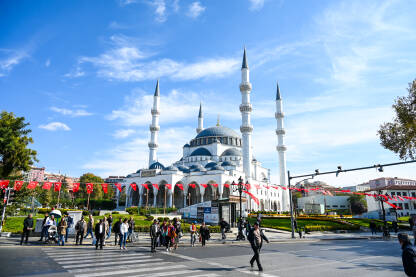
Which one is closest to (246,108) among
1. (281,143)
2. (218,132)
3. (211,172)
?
(281,143)

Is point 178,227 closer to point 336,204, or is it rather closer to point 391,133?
point 391,133

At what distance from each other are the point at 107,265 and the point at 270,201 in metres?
59.9

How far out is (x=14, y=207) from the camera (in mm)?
19047

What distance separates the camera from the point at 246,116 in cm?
4859

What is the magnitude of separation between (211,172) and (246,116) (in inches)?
482

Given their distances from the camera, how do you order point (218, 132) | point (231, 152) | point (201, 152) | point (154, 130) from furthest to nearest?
point (218, 132), point (231, 152), point (201, 152), point (154, 130)

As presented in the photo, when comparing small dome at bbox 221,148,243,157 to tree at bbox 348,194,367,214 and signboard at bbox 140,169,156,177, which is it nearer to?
signboard at bbox 140,169,156,177

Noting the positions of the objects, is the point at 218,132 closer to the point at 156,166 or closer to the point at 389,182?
the point at 156,166

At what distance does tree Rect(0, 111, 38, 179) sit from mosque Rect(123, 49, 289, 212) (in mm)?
21783

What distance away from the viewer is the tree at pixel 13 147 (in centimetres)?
1795

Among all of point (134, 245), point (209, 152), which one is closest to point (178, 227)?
point (134, 245)

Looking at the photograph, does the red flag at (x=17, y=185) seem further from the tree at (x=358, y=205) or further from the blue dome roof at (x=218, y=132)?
the tree at (x=358, y=205)

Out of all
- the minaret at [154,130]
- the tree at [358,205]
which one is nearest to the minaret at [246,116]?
the minaret at [154,130]

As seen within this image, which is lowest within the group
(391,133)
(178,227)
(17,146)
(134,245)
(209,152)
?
(134,245)
